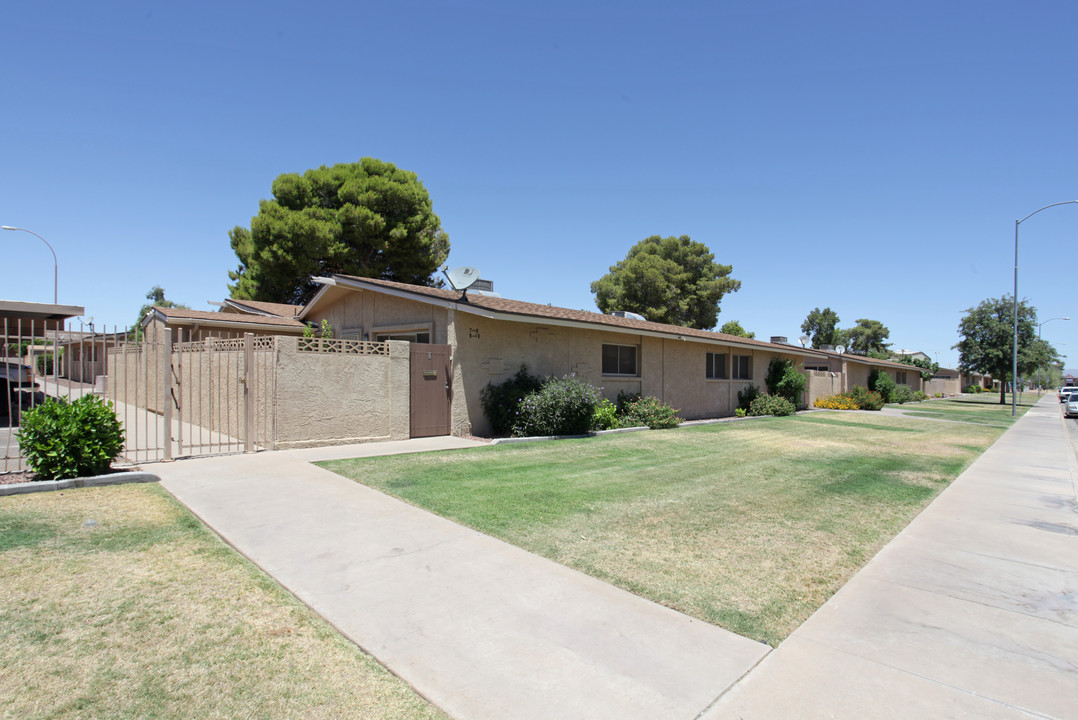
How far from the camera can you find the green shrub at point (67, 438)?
23.5 ft

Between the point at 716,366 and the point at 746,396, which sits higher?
the point at 716,366

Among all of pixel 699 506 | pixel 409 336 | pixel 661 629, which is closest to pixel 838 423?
pixel 409 336

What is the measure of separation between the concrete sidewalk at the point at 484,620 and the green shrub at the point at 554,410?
684cm

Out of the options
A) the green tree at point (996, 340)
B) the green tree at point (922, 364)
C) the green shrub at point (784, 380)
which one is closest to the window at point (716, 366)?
the green shrub at point (784, 380)

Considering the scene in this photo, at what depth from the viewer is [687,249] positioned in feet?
140

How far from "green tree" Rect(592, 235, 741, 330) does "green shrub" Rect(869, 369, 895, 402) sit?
11.0 meters

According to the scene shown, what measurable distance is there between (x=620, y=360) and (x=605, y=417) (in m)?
2.95

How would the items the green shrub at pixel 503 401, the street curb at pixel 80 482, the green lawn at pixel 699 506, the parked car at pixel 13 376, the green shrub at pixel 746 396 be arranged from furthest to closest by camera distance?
the green shrub at pixel 746 396 → the green shrub at pixel 503 401 → the parked car at pixel 13 376 → the street curb at pixel 80 482 → the green lawn at pixel 699 506

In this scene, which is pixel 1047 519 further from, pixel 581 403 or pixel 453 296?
pixel 453 296

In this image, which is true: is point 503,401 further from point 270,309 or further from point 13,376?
point 270,309

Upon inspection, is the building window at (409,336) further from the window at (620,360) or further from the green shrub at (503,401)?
the window at (620,360)

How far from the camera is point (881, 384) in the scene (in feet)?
122

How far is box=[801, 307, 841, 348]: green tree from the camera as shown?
7206 cm

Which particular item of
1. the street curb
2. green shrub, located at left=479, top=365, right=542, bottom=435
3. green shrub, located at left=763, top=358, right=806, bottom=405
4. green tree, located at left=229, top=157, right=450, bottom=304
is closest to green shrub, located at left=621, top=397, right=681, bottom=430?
green shrub, located at left=479, top=365, right=542, bottom=435
